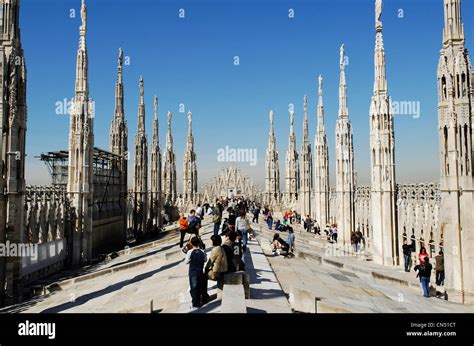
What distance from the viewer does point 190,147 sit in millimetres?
43844

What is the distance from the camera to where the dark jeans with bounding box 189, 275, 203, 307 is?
6.88 metres

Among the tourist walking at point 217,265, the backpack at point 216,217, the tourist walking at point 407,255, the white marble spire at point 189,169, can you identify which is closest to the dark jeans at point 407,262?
the tourist walking at point 407,255

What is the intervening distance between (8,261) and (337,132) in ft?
60.8

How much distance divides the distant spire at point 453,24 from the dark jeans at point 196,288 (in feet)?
36.4

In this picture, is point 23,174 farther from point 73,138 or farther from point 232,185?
point 232,185

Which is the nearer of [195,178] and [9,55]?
[9,55]

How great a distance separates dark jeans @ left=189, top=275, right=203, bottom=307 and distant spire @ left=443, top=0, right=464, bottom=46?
11088mm

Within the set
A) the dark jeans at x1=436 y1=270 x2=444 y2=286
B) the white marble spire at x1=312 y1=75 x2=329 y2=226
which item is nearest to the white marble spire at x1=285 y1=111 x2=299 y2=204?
the white marble spire at x1=312 y1=75 x2=329 y2=226

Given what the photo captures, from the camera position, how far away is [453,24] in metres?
12.1

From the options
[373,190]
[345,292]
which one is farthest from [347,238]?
[345,292]

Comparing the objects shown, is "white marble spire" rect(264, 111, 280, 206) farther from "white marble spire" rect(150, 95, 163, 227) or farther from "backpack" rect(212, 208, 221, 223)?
"backpack" rect(212, 208, 221, 223)

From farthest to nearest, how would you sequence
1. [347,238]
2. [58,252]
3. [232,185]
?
[232,185] < [347,238] < [58,252]

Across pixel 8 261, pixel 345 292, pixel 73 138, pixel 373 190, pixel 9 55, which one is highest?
pixel 9 55

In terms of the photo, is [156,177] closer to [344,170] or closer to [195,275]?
[344,170]
